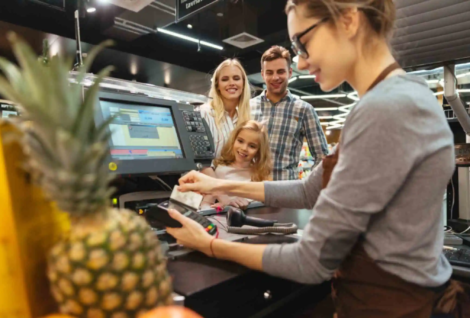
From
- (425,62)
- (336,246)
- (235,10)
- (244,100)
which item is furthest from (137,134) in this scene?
(235,10)

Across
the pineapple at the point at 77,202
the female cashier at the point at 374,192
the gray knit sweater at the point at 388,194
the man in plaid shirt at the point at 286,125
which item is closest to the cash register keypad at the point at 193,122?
the female cashier at the point at 374,192

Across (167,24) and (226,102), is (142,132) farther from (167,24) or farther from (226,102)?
(167,24)

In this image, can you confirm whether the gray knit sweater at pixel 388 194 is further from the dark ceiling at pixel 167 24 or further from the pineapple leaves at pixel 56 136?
the dark ceiling at pixel 167 24

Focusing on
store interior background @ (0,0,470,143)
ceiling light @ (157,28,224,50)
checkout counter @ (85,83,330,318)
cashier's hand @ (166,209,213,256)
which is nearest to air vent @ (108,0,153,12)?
store interior background @ (0,0,470,143)

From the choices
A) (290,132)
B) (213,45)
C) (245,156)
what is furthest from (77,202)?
(213,45)

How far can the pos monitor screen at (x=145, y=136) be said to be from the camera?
3.67 ft

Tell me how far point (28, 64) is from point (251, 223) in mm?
932

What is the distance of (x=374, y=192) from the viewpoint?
70cm

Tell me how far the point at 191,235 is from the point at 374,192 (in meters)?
0.50

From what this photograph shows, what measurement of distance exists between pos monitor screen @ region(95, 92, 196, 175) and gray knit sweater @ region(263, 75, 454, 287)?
1.96 ft

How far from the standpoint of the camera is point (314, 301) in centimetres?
134

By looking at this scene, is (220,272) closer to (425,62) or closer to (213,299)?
(213,299)

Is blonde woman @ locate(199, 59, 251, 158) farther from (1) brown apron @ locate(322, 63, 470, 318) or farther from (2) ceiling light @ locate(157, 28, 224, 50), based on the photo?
(2) ceiling light @ locate(157, 28, 224, 50)

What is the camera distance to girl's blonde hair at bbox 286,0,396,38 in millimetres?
802
